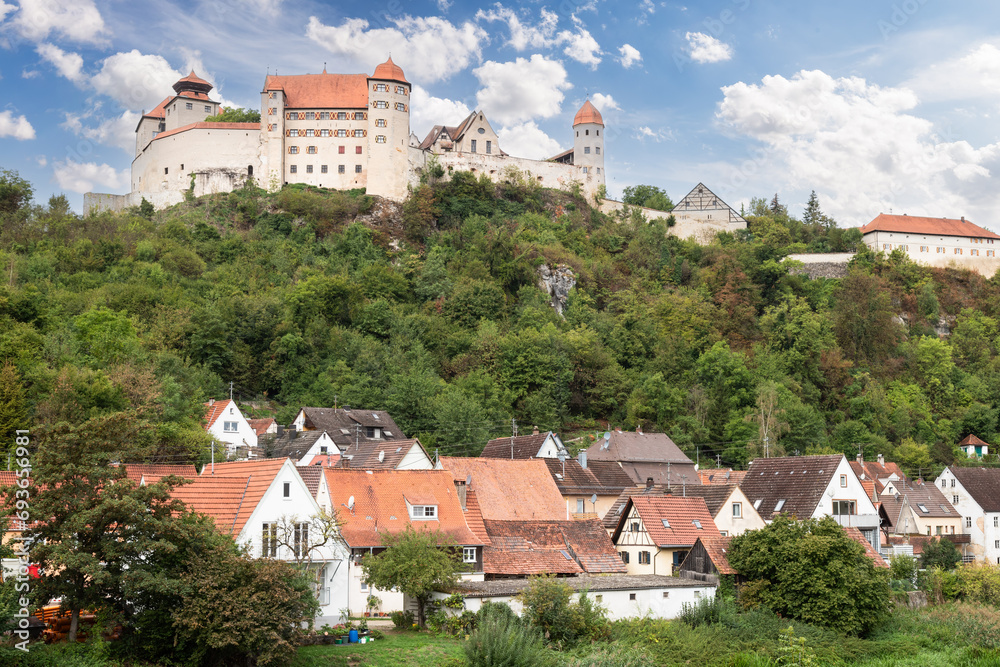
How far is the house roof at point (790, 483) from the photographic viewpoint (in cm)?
4794

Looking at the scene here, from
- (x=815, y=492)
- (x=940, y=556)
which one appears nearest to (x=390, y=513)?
(x=815, y=492)

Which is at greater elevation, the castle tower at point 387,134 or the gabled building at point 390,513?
the castle tower at point 387,134

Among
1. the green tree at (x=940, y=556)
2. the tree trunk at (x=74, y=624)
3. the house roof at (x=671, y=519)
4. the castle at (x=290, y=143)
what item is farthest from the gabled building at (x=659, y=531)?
the castle at (x=290, y=143)

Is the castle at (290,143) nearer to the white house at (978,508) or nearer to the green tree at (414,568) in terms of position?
the white house at (978,508)

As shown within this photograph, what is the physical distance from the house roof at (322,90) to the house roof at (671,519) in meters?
74.4

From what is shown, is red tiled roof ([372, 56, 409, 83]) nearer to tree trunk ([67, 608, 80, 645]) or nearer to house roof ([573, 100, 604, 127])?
house roof ([573, 100, 604, 127])

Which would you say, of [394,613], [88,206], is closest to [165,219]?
[88,206]

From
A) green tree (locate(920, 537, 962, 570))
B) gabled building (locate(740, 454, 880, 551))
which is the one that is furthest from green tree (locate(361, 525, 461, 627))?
green tree (locate(920, 537, 962, 570))

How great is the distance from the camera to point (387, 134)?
348 feet

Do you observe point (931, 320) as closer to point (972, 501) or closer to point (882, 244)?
point (882, 244)

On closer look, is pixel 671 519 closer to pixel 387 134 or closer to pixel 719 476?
pixel 719 476

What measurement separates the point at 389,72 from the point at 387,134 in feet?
22.7

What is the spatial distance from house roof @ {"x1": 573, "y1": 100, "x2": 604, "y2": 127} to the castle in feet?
79.6

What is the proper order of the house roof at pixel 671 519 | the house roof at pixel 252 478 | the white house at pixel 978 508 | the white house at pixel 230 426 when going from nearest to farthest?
1. the house roof at pixel 252 478
2. the house roof at pixel 671 519
3. the white house at pixel 230 426
4. the white house at pixel 978 508
